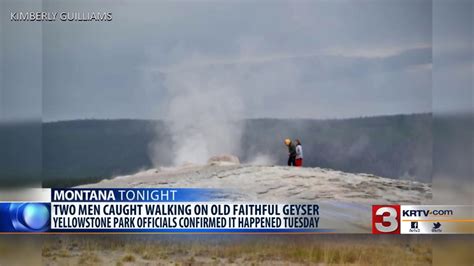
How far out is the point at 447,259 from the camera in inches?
306

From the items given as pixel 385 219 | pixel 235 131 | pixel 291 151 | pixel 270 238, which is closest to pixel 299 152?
pixel 291 151

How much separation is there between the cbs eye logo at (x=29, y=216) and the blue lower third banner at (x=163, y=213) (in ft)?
0.04

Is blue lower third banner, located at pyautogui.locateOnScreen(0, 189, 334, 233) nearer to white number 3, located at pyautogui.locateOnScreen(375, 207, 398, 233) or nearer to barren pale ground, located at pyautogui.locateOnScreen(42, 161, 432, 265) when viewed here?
barren pale ground, located at pyautogui.locateOnScreen(42, 161, 432, 265)

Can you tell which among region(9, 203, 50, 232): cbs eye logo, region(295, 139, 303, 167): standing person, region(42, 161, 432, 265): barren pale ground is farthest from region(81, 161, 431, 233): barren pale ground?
region(9, 203, 50, 232): cbs eye logo

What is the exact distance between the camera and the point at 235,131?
25.2ft

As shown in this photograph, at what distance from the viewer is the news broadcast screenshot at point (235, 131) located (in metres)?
7.67

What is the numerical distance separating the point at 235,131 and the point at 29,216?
3008 mm

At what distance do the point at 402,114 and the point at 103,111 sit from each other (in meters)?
4.07

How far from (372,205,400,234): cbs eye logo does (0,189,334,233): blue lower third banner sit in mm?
694

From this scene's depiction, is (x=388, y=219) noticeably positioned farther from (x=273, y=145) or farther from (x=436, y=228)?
(x=273, y=145)

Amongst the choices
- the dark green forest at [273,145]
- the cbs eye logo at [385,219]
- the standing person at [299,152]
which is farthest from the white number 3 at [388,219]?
the standing person at [299,152]

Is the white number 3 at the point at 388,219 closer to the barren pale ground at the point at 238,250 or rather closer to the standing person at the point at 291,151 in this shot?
the barren pale ground at the point at 238,250

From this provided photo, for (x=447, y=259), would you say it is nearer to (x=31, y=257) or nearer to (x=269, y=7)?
(x=269, y=7)

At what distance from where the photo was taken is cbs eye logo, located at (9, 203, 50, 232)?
7.64 meters
